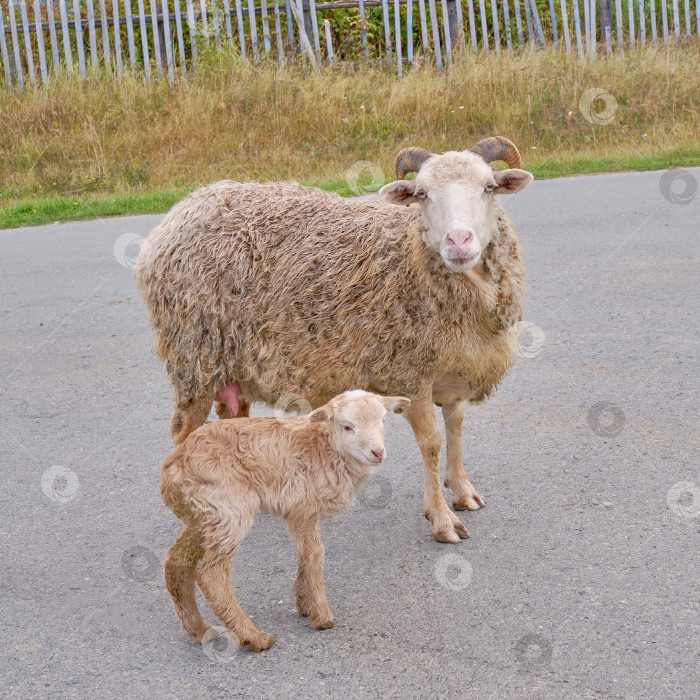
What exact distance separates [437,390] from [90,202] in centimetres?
796

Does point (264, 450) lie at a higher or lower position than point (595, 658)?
higher

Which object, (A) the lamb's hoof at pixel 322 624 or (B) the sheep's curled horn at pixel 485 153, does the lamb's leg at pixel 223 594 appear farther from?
(B) the sheep's curled horn at pixel 485 153

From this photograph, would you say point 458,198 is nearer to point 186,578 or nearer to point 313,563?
point 313,563

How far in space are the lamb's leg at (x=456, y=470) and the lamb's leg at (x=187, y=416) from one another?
135cm

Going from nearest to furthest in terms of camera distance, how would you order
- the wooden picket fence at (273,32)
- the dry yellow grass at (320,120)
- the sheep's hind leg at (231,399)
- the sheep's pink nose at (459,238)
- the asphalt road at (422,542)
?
the asphalt road at (422,542), the sheep's pink nose at (459,238), the sheep's hind leg at (231,399), the dry yellow grass at (320,120), the wooden picket fence at (273,32)

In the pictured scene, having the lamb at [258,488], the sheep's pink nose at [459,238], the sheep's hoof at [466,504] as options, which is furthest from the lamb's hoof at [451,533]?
the sheep's pink nose at [459,238]

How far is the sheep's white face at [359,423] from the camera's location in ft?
12.6

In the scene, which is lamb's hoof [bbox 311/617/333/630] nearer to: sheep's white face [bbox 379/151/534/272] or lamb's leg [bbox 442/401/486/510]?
lamb's leg [bbox 442/401/486/510]

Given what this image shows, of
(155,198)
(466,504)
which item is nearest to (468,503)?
(466,504)

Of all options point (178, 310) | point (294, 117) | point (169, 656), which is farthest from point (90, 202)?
point (169, 656)

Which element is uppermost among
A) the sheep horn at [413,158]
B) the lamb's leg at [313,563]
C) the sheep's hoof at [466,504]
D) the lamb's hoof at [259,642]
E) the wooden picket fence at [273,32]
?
the wooden picket fence at [273,32]

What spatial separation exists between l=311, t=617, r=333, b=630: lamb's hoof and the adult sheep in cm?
95

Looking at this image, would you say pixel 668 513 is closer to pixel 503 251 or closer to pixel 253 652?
pixel 503 251

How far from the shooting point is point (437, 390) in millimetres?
4984
